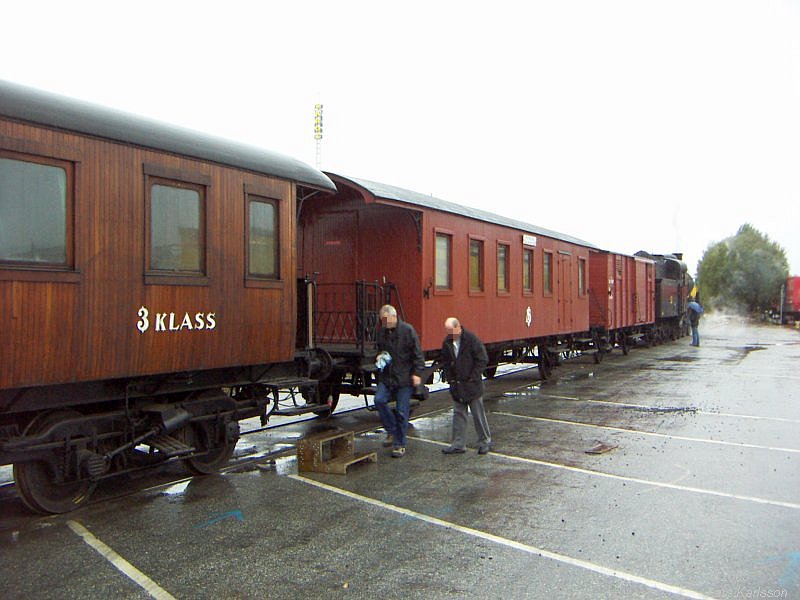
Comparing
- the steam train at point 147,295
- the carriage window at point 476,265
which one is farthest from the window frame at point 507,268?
the steam train at point 147,295

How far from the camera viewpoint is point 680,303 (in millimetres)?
32031

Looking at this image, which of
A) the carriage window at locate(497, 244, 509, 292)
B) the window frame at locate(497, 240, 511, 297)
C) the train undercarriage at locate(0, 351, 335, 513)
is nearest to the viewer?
the train undercarriage at locate(0, 351, 335, 513)

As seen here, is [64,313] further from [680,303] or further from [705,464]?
[680,303]

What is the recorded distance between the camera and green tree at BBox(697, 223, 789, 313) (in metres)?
55.8

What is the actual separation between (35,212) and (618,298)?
18960mm

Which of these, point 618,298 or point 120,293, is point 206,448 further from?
point 618,298

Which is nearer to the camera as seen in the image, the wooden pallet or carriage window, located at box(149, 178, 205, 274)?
carriage window, located at box(149, 178, 205, 274)

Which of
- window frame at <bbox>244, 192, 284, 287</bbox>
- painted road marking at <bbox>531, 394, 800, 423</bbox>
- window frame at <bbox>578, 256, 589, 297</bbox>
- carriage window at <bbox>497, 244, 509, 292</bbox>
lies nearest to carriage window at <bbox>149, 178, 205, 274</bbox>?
window frame at <bbox>244, 192, 284, 287</bbox>

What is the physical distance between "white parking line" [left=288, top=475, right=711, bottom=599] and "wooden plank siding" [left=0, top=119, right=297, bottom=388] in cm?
191

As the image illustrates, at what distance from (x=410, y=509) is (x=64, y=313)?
327cm

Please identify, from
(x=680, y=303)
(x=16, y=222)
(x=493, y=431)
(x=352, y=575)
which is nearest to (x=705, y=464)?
(x=493, y=431)

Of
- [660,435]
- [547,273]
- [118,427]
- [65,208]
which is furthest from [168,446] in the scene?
[547,273]

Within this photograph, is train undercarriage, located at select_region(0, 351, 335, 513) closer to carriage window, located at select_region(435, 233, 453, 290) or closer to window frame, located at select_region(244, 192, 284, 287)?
window frame, located at select_region(244, 192, 284, 287)

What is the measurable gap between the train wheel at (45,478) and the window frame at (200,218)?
138cm
